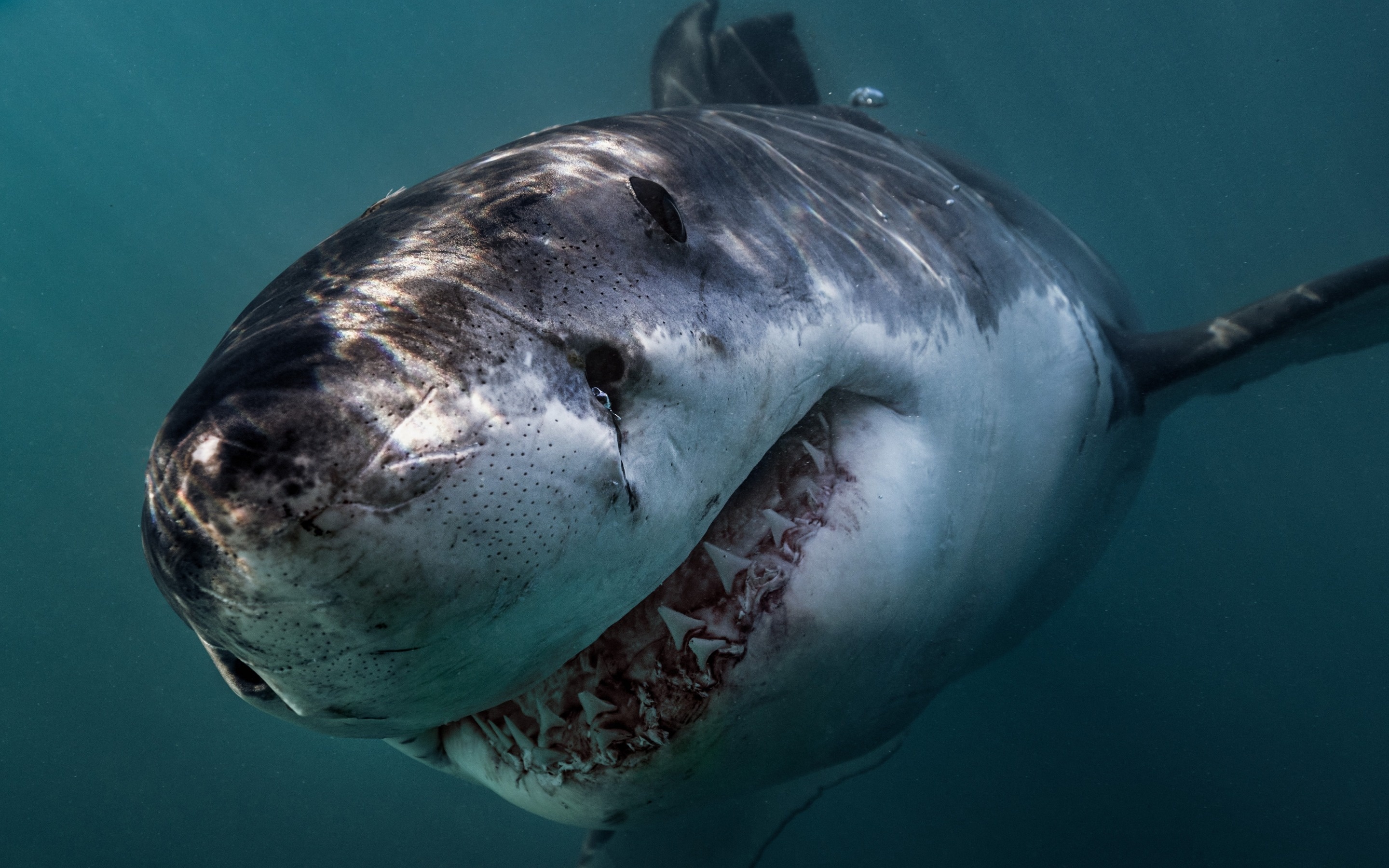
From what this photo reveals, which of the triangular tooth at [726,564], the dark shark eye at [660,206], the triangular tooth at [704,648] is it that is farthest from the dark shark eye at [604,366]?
the triangular tooth at [704,648]

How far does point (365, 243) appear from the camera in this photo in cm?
122

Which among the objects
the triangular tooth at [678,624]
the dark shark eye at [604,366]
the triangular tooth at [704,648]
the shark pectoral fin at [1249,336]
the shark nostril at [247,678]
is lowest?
the shark pectoral fin at [1249,336]

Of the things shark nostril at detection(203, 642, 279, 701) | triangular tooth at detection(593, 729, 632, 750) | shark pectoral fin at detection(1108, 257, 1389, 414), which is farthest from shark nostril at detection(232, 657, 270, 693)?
shark pectoral fin at detection(1108, 257, 1389, 414)

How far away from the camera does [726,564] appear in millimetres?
1544

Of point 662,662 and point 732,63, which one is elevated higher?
point 732,63

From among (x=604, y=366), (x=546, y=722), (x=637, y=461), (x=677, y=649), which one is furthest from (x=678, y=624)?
(x=604, y=366)

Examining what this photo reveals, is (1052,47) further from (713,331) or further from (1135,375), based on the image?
(713,331)

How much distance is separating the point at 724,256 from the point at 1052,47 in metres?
31.3

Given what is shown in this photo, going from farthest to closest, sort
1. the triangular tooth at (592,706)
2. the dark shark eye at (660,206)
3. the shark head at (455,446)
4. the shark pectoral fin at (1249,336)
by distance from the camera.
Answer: the shark pectoral fin at (1249,336) → the triangular tooth at (592,706) → the dark shark eye at (660,206) → the shark head at (455,446)

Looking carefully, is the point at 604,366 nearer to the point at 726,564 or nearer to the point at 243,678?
the point at 726,564

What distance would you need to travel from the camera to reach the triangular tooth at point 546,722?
1.54 metres

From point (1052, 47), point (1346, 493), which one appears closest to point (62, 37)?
point (1052, 47)

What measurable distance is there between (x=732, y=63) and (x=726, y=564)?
20.2 feet

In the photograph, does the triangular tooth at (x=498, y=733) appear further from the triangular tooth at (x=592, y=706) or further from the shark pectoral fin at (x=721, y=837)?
the shark pectoral fin at (x=721, y=837)
